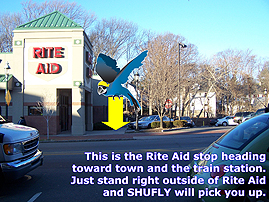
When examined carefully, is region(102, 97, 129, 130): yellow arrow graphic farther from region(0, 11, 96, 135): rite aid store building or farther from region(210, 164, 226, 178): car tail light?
region(210, 164, 226, 178): car tail light

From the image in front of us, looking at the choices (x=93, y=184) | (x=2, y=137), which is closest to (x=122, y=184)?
(x=93, y=184)

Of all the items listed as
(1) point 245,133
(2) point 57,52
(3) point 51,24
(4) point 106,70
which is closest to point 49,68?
(2) point 57,52

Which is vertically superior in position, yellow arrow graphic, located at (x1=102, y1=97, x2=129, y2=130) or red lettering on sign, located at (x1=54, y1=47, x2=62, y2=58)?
red lettering on sign, located at (x1=54, y1=47, x2=62, y2=58)

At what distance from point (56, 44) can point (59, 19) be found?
110 inches

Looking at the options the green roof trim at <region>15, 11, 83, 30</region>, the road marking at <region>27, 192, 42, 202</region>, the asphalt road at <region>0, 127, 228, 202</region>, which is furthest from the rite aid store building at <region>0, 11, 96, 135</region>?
the road marking at <region>27, 192, 42, 202</region>

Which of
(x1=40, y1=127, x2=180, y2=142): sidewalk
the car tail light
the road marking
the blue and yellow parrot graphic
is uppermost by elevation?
the blue and yellow parrot graphic

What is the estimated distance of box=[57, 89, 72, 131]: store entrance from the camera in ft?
77.2

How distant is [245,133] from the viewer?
420 cm

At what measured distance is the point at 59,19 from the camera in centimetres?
2197

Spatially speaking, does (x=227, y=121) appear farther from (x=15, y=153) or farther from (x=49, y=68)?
(x=15, y=153)

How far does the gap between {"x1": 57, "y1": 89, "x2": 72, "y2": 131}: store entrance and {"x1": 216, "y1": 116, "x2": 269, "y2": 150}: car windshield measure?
20482 millimetres

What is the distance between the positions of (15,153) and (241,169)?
179 inches

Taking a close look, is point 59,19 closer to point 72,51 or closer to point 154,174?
point 72,51

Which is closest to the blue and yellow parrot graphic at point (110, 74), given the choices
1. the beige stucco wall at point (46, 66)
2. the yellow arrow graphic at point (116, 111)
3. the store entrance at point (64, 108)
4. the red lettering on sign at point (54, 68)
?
the yellow arrow graphic at point (116, 111)
